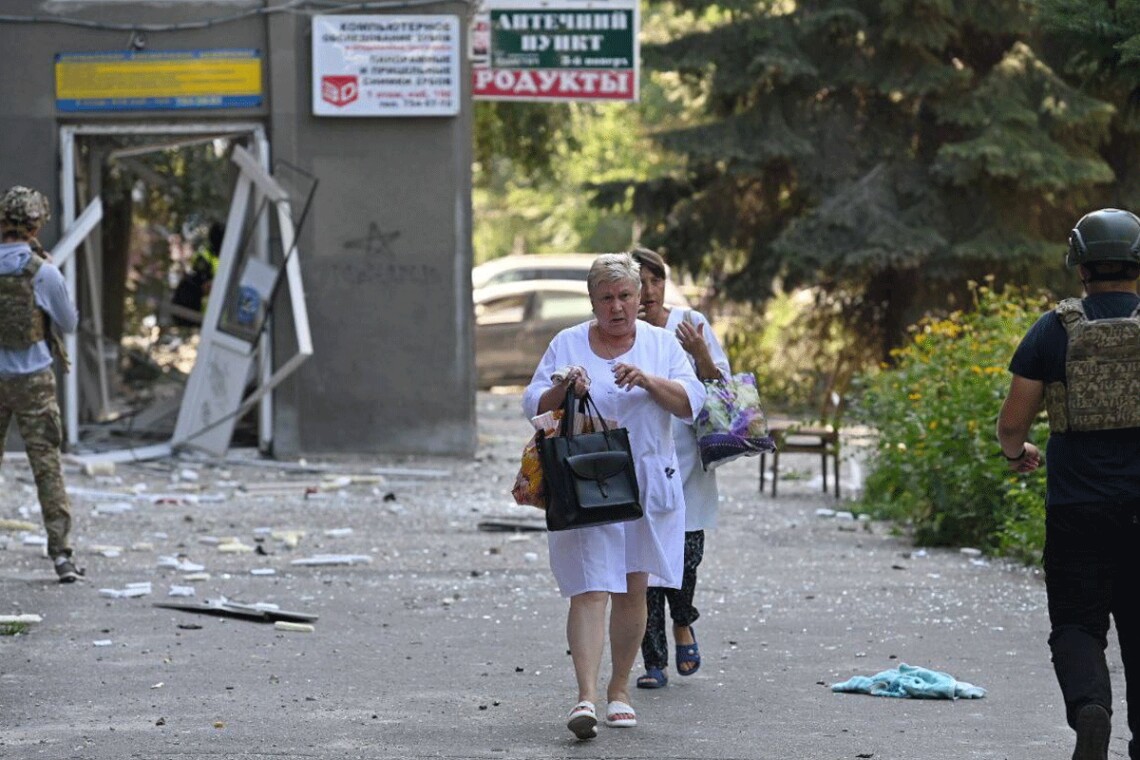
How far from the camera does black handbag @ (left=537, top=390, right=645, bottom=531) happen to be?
21.8 feet

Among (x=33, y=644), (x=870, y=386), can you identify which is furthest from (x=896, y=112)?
(x=33, y=644)

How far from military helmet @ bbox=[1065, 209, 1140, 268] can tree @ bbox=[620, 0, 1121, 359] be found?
1642 cm

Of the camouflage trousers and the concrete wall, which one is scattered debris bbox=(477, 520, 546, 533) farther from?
the concrete wall

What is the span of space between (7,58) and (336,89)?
2730 millimetres

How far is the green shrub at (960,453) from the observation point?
11516 millimetres

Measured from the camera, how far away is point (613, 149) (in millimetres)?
46406

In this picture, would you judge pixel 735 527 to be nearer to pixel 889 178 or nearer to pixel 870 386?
pixel 870 386

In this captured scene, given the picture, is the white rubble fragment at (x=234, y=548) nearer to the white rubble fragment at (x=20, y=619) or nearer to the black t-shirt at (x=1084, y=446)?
the white rubble fragment at (x=20, y=619)

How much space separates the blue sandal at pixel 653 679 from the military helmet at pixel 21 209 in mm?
4306

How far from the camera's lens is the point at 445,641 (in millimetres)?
8875

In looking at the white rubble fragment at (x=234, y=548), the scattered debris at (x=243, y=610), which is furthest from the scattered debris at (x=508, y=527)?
the scattered debris at (x=243, y=610)

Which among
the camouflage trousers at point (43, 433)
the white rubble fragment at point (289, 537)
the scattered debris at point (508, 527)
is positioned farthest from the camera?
the scattered debris at point (508, 527)

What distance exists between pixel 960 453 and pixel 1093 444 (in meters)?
6.56

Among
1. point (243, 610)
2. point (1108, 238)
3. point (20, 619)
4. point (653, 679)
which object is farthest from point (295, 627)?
point (1108, 238)
